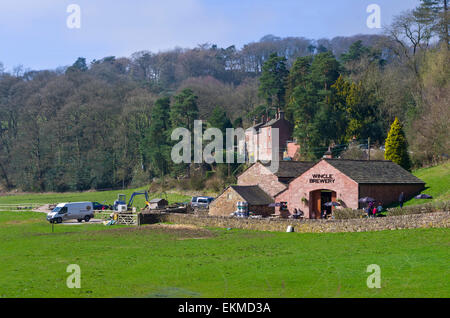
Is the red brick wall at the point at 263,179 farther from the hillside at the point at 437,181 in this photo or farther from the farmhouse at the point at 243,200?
the hillside at the point at 437,181

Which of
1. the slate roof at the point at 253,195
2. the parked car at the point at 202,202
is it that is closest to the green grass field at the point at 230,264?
the slate roof at the point at 253,195

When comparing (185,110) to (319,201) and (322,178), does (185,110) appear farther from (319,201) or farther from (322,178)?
(322,178)

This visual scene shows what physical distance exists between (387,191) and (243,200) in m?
13.5

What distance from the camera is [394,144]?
5866cm

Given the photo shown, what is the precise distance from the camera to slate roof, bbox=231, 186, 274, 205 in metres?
51.6

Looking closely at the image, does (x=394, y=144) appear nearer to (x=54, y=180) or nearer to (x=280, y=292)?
(x=280, y=292)

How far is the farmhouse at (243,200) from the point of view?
169 feet

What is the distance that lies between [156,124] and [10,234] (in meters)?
52.8

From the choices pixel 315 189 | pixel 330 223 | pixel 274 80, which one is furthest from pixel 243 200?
pixel 274 80

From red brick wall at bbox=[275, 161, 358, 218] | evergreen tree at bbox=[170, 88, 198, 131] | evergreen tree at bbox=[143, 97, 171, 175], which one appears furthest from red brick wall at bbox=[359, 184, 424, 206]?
evergreen tree at bbox=[143, 97, 171, 175]

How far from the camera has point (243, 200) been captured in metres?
51.1

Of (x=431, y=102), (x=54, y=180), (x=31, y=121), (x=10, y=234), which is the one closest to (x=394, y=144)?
(x=431, y=102)

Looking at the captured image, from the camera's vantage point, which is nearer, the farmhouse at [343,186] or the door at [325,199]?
the farmhouse at [343,186]

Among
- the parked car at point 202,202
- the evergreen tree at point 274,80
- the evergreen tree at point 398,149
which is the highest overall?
the evergreen tree at point 274,80
